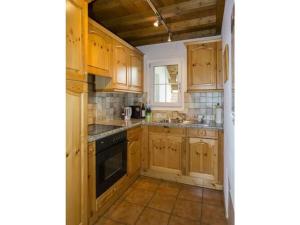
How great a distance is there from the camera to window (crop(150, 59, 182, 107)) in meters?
3.17

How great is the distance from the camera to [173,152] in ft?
8.74

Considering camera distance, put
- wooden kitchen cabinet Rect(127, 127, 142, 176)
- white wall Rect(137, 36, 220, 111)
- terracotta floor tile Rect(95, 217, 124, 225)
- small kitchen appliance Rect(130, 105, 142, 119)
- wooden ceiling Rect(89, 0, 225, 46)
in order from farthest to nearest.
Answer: small kitchen appliance Rect(130, 105, 142, 119), white wall Rect(137, 36, 220, 111), wooden kitchen cabinet Rect(127, 127, 142, 176), wooden ceiling Rect(89, 0, 225, 46), terracotta floor tile Rect(95, 217, 124, 225)

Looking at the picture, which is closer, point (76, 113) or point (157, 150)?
point (76, 113)

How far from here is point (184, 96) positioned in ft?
10.2

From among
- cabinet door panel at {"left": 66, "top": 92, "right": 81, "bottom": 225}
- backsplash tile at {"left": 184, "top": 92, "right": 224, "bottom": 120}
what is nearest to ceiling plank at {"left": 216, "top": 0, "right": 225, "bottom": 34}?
backsplash tile at {"left": 184, "top": 92, "right": 224, "bottom": 120}

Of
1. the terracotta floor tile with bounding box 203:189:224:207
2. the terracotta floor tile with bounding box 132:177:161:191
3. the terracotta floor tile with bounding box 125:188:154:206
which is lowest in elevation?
the terracotta floor tile with bounding box 203:189:224:207

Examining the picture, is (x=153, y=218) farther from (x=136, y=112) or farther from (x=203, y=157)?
(x=136, y=112)

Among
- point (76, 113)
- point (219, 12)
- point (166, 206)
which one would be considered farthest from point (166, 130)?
point (219, 12)

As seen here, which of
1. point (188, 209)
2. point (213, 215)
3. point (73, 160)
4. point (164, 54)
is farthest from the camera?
point (164, 54)

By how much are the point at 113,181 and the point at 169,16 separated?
7.28 ft

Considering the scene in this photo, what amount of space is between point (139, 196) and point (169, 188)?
0.47m

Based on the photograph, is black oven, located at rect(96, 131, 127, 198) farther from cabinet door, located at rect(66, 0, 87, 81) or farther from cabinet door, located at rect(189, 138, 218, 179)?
cabinet door, located at rect(189, 138, 218, 179)

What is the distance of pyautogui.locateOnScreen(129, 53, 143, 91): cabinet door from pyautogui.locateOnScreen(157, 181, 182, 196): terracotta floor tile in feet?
5.22
